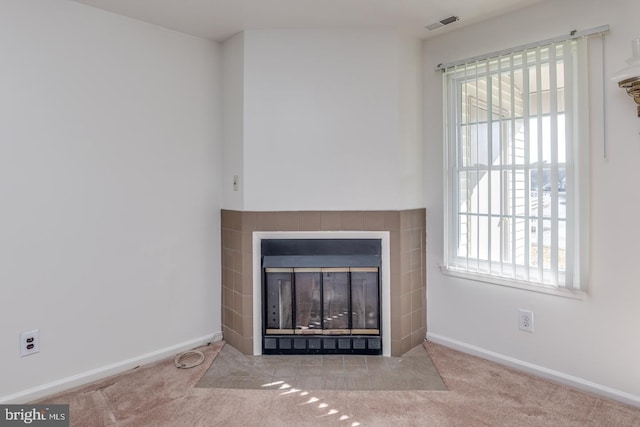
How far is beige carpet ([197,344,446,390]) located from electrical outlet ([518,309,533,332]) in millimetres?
640

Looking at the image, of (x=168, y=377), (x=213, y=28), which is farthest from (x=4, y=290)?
(x=213, y=28)

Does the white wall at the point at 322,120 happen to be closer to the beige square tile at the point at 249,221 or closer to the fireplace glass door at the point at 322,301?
the beige square tile at the point at 249,221

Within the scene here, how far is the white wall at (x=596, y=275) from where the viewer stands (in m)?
1.98

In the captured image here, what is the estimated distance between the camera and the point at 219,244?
9.57 ft

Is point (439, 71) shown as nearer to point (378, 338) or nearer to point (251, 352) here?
point (378, 338)

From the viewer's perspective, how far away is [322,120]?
103 inches

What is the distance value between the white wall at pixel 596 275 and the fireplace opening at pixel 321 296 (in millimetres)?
771

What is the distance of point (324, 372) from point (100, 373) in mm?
1427

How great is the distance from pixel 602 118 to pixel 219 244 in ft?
8.73

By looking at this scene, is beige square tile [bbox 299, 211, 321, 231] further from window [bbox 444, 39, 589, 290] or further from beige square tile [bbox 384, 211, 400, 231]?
window [bbox 444, 39, 589, 290]

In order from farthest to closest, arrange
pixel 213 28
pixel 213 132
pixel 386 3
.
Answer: pixel 213 132, pixel 213 28, pixel 386 3

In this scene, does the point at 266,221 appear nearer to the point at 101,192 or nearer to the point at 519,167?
the point at 101,192

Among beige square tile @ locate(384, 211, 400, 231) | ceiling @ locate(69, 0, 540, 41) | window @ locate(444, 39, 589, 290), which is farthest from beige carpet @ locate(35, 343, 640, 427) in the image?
ceiling @ locate(69, 0, 540, 41)

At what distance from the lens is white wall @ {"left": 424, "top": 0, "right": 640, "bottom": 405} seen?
6.50 ft
